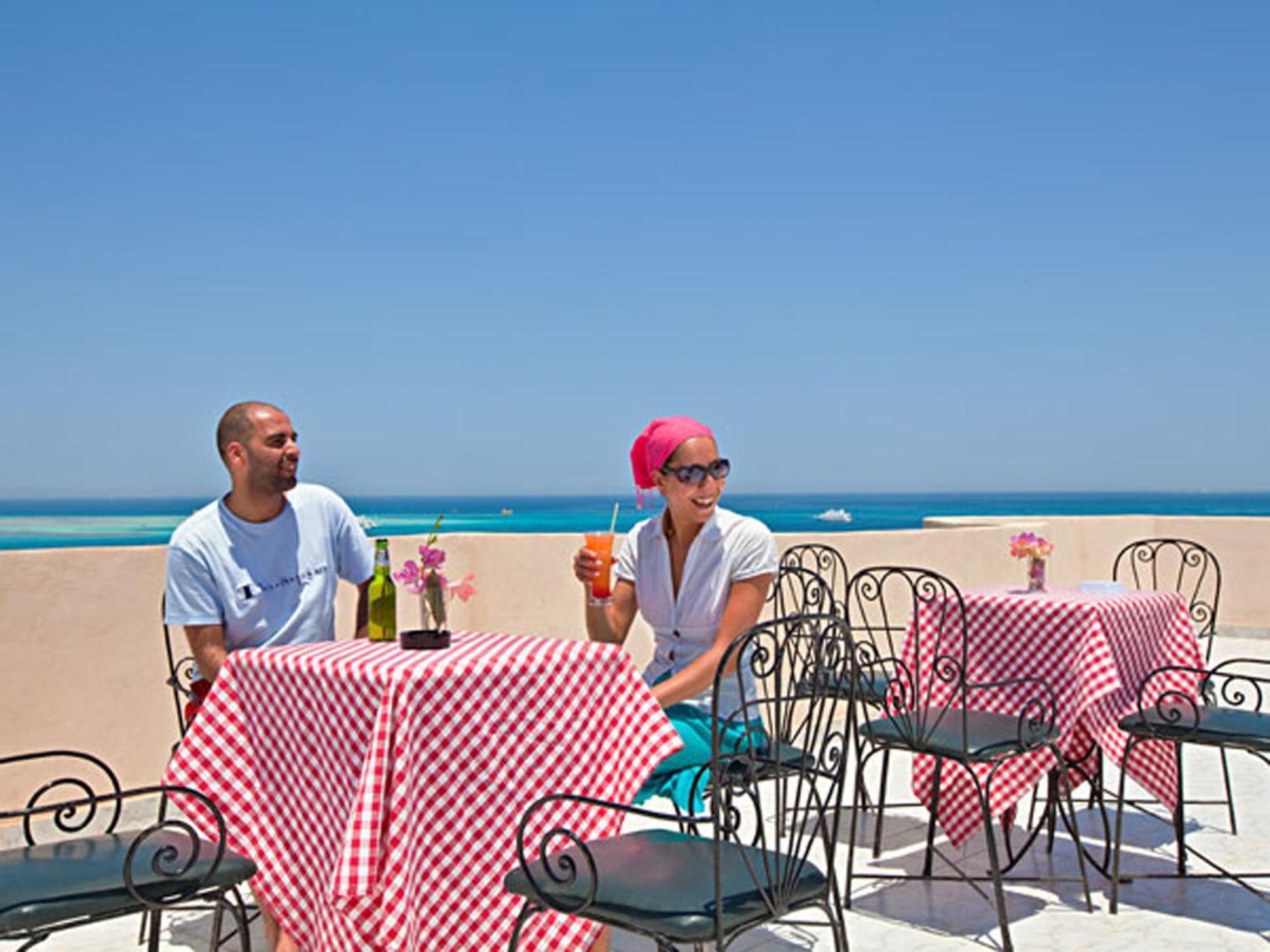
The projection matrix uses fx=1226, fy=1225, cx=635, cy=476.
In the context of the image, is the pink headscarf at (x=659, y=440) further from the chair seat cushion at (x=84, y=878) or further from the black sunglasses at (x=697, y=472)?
the chair seat cushion at (x=84, y=878)

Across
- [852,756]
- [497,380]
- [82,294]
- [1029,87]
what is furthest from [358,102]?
[497,380]

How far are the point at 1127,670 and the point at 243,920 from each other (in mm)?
2735

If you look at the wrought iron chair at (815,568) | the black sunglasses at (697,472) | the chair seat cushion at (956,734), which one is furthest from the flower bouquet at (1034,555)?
the black sunglasses at (697,472)

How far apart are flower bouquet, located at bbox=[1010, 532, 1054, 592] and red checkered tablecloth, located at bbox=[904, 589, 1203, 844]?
9 centimetres

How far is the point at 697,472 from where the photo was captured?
3.04 m

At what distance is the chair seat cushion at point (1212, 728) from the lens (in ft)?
10.7

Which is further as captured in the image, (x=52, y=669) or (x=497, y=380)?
(x=497, y=380)

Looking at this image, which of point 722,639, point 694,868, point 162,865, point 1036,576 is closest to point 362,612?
point 722,639

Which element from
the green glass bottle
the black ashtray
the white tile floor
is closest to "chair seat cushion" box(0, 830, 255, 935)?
the black ashtray

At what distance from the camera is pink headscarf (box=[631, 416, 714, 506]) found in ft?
10.0

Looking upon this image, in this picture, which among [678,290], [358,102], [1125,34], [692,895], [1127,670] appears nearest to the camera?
[692,895]

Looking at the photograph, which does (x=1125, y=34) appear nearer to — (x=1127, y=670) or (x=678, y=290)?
Answer: (x=1127, y=670)

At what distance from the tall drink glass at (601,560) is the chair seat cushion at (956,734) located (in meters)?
0.97

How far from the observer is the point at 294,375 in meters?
67.7
